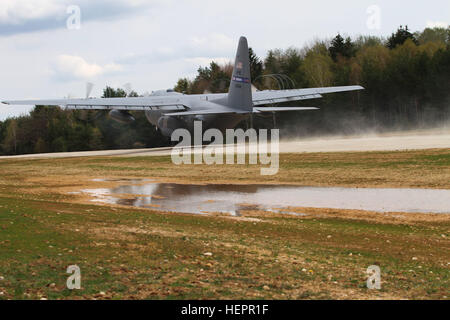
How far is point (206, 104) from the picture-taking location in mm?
60719

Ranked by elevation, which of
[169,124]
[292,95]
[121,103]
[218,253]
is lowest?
[218,253]

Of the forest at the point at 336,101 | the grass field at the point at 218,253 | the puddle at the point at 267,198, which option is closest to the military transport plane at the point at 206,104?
the forest at the point at 336,101

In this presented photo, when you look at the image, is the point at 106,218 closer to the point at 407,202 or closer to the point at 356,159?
the point at 407,202

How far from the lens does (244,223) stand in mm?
19641

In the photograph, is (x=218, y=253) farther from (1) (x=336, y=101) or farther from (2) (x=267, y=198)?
(1) (x=336, y=101)

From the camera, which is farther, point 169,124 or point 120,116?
point 120,116

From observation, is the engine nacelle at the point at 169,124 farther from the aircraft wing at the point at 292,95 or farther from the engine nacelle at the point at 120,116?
the aircraft wing at the point at 292,95

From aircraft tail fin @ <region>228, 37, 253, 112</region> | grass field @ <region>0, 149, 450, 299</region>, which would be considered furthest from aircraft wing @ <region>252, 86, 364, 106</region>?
grass field @ <region>0, 149, 450, 299</region>

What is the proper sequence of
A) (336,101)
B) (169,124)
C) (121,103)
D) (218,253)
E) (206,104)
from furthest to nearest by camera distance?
(336,101), (169,124), (121,103), (206,104), (218,253)

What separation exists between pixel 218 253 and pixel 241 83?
4344 cm

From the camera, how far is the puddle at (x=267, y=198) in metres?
24.5

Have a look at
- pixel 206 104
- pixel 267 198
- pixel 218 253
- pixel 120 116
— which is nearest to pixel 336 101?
pixel 206 104
